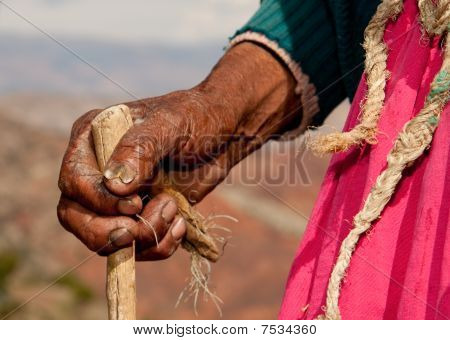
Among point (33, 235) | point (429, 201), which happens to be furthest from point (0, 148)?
point (429, 201)

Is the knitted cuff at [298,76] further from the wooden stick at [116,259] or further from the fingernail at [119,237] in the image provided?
the fingernail at [119,237]

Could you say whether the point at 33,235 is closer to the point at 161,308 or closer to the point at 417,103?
the point at 161,308

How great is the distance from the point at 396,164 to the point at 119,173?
55 centimetres

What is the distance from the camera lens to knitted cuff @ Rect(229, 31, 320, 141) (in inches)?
75.4

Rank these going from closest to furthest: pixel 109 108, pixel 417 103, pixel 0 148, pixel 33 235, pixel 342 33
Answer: pixel 417 103 < pixel 109 108 < pixel 342 33 < pixel 33 235 < pixel 0 148

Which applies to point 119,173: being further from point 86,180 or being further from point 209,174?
point 209,174

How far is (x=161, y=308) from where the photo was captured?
1127cm

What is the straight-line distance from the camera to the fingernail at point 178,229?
5.42ft

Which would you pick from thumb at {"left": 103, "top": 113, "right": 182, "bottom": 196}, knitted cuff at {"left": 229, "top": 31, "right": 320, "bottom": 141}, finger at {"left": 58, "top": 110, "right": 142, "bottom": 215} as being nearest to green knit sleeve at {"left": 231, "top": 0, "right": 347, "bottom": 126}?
knitted cuff at {"left": 229, "top": 31, "right": 320, "bottom": 141}

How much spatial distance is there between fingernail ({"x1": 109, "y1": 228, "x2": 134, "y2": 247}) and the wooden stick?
0.07ft

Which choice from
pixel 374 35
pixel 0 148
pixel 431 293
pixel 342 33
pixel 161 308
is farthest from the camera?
pixel 0 148

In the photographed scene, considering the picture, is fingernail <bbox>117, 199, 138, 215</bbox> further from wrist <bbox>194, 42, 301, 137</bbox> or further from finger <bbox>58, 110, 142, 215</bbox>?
wrist <bbox>194, 42, 301, 137</bbox>

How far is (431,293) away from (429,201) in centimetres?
14

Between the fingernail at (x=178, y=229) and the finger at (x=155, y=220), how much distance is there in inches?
1.2
